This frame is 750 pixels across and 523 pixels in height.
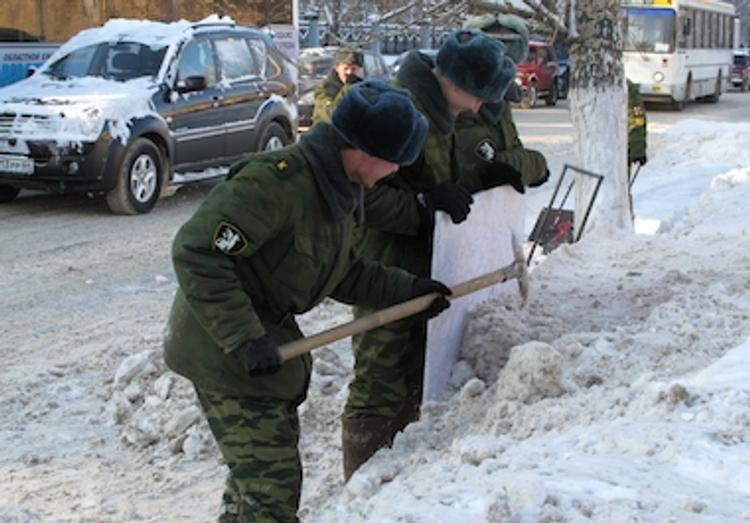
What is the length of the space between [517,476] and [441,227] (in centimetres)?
147

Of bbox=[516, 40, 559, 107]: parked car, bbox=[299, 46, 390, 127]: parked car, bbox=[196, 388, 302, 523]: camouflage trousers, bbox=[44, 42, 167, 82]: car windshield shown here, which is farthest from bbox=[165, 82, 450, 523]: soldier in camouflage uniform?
bbox=[516, 40, 559, 107]: parked car

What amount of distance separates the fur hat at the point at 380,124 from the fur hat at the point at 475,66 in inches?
29.8

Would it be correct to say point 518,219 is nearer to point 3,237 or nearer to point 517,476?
point 517,476

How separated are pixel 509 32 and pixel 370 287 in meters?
2.36

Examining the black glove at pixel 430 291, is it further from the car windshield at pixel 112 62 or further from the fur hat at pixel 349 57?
the car windshield at pixel 112 62

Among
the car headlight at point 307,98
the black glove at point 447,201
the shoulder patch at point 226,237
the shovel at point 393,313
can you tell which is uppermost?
the shoulder patch at point 226,237

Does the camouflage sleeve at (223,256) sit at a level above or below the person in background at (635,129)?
above

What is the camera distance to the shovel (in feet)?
10.9

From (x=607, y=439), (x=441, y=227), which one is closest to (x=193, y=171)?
(x=441, y=227)

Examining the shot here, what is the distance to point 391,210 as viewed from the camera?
4070mm

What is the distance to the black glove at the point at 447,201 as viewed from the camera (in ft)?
13.6

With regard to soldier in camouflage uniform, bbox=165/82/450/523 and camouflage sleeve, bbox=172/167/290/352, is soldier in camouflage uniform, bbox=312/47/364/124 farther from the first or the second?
camouflage sleeve, bbox=172/167/290/352

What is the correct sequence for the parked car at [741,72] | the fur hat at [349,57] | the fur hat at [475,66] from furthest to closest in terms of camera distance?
the parked car at [741,72], the fur hat at [349,57], the fur hat at [475,66]

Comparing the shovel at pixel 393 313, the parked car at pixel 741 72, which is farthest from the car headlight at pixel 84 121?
the parked car at pixel 741 72
